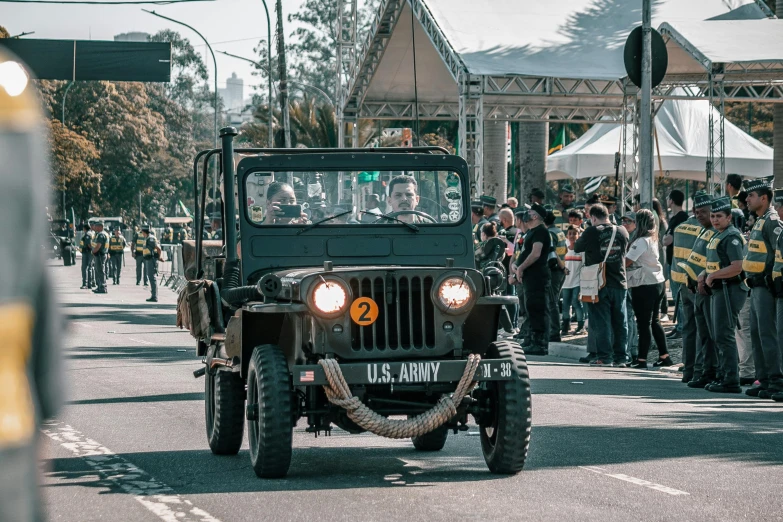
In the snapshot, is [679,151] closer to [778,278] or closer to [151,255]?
[151,255]

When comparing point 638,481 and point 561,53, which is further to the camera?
point 561,53

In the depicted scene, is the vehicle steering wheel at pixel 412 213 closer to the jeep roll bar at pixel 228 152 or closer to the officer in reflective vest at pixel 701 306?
the jeep roll bar at pixel 228 152

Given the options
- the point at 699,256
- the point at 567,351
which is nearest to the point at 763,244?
the point at 699,256

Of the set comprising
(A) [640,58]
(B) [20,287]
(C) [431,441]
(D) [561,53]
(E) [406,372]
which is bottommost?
(C) [431,441]

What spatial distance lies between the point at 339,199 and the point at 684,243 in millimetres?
6337

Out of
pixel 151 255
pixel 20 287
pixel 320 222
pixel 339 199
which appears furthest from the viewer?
pixel 151 255

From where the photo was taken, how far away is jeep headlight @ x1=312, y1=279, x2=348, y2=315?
24.7ft

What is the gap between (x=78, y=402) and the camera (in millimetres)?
11930

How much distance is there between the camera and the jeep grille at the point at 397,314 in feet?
25.1

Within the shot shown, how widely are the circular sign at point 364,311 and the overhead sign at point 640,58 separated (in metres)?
12.7

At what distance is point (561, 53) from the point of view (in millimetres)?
26453

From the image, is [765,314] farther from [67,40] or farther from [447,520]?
[67,40]

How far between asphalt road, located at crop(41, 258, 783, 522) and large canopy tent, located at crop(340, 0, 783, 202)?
12.1 m

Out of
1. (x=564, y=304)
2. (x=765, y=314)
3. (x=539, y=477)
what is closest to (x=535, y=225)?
(x=564, y=304)
